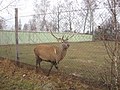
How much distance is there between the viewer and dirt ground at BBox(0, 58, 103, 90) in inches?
290

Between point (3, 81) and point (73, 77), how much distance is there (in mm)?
2104

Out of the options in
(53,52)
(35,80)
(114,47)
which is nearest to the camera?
(114,47)

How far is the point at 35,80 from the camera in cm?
806

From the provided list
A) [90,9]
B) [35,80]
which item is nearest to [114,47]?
[90,9]

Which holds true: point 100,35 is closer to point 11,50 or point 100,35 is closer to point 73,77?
point 73,77

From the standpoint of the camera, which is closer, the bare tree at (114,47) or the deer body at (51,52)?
the bare tree at (114,47)

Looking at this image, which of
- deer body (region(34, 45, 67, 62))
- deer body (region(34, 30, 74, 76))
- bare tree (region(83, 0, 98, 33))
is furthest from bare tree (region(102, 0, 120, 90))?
deer body (region(34, 45, 67, 62))

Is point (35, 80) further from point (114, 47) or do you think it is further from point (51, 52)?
point (114, 47)

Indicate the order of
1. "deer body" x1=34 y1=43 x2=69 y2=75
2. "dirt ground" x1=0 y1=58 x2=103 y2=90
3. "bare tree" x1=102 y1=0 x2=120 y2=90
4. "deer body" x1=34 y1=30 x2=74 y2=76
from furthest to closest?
"deer body" x1=34 y1=43 x2=69 y2=75 → "deer body" x1=34 y1=30 x2=74 y2=76 → "dirt ground" x1=0 y1=58 x2=103 y2=90 → "bare tree" x1=102 y1=0 x2=120 y2=90

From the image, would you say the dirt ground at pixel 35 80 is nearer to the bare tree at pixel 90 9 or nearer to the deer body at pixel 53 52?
the deer body at pixel 53 52

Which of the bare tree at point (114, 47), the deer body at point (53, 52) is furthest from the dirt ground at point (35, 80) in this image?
the bare tree at point (114, 47)

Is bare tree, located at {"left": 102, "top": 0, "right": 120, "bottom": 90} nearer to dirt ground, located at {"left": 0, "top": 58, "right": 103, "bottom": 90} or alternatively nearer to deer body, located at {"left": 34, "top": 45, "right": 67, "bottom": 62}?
dirt ground, located at {"left": 0, "top": 58, "right": 103, "bottom": 90}

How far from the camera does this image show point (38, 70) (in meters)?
9.73

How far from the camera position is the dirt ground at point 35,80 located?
736 centimetres
